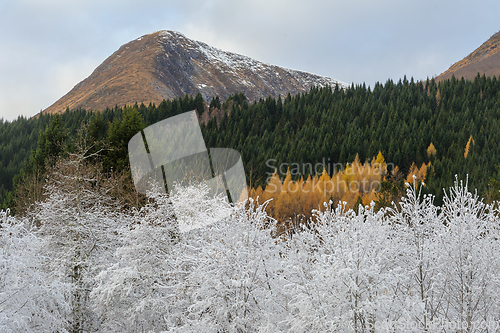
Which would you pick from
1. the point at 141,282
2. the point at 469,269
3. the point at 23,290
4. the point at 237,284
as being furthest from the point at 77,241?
the point at 469,269

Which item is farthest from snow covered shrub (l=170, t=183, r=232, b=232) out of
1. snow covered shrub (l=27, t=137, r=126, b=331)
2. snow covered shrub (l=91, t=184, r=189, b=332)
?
snow covered shrub (l=27, t=137, r=126, b=331)

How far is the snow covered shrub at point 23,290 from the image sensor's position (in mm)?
11383

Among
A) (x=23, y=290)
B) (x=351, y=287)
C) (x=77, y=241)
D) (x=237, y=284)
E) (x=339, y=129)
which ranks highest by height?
(x=339, y=129)

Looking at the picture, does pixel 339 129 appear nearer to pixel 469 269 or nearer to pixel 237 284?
pixel 469 269

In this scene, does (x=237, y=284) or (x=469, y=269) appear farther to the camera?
(x=469, y=269)

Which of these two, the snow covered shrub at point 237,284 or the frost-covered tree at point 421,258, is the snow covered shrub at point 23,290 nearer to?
the snow covered shrub at point 237,284

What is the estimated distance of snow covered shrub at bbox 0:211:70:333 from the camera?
1138 centimetres

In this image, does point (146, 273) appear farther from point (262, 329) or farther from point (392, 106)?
point (392, 106)

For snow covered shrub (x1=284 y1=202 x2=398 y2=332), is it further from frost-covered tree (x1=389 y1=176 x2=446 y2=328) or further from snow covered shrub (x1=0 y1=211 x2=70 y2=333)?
snow covered shrub (x1=0 y1=211 x2=70 y2=333)

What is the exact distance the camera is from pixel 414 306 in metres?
9.46

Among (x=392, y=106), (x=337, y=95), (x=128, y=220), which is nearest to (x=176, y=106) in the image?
(x=337, y=95)

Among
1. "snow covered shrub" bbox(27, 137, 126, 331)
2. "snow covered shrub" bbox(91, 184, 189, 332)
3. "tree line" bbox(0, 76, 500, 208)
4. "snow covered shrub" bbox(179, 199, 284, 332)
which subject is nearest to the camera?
"snow covered shrub" bbox(179, 199, 284, 332)

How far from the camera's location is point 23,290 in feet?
39.0

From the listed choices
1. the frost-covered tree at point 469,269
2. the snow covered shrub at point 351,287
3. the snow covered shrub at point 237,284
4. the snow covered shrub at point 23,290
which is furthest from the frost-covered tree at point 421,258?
the snow covered shrub at point 23,290
